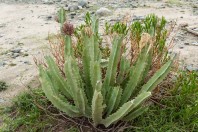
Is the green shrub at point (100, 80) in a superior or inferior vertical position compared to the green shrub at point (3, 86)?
superior

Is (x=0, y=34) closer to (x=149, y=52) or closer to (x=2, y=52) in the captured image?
(x=2, y=52)

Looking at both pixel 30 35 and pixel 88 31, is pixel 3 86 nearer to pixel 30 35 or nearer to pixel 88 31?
pixel 88 31

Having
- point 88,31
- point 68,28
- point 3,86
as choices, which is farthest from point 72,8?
point 68,28

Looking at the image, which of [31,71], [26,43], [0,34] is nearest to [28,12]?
[0,34]

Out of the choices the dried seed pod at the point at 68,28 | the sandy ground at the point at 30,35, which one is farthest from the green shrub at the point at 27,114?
the dried seed pod at the point at 68,28

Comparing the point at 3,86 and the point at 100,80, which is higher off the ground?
the point at 100,80

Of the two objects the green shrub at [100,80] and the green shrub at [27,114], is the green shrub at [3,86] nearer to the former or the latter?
the green shrub at [27,114]

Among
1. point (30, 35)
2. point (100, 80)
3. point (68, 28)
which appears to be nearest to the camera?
point (100, 80)

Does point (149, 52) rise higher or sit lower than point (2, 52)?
higher
